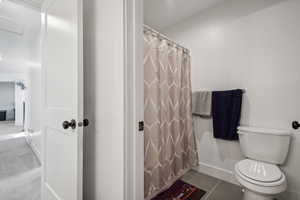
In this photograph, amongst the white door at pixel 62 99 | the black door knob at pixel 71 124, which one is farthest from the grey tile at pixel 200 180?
the black door knob at pixel 71 124

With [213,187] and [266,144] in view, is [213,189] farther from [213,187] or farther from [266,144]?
[266,144]

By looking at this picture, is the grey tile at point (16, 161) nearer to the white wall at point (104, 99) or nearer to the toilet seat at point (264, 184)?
the white wall at point (104, 99)

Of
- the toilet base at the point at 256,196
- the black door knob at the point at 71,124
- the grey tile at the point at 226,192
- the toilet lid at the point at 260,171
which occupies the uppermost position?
the black door knob at the point at 71,124

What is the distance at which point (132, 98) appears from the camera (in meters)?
0.83

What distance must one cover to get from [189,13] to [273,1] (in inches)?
38.6

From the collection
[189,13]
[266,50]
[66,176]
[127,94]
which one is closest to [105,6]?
[127,94]

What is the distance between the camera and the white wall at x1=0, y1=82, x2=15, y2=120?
25.6 ft

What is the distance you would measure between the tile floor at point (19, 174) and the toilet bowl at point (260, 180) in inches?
85.0

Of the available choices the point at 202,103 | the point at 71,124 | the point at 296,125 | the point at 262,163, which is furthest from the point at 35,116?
the point at 296,125

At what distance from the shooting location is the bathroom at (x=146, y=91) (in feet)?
2.81

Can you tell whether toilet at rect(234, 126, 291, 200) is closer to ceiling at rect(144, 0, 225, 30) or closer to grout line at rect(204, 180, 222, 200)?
grout line at rect(204, 180, 222, 200)

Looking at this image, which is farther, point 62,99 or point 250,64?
point 250,64

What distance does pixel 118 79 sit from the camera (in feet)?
2.77

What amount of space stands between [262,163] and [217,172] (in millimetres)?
646
